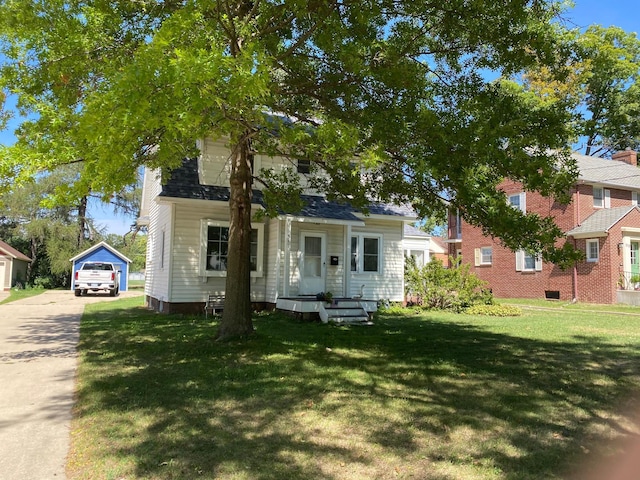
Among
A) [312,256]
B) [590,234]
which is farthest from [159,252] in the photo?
[590,234]

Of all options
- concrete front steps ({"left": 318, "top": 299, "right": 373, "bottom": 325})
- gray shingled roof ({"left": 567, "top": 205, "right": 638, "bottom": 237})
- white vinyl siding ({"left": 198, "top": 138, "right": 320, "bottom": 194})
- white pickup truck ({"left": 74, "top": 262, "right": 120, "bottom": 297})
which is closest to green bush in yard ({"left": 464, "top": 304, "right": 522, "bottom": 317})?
concrete front steps ({"left": 318, "top": 299, "right": 373, "bottom": 325})

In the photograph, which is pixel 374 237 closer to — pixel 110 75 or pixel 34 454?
pixel 110 75

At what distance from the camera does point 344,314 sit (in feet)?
43.1

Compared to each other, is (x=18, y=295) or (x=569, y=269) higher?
(x=569, y=269)

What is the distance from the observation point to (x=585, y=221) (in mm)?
23047

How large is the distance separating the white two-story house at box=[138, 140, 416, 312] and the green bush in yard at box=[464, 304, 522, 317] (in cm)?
308

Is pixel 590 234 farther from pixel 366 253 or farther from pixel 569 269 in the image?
pixel 366 253

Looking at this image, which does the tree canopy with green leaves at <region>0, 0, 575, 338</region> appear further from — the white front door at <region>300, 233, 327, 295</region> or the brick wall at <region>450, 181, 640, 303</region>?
the brick wall at <region>450, 181, 640, 303</region>

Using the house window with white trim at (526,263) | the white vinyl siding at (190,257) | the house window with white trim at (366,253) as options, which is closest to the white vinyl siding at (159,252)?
the white vinyl siding at (190,257)

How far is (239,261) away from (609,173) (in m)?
23.6

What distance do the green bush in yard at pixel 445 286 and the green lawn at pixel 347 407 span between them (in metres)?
7.00

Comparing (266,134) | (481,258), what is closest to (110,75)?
(266,134)

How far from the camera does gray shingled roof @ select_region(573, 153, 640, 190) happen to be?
24.0m

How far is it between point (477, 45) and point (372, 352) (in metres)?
5.61
